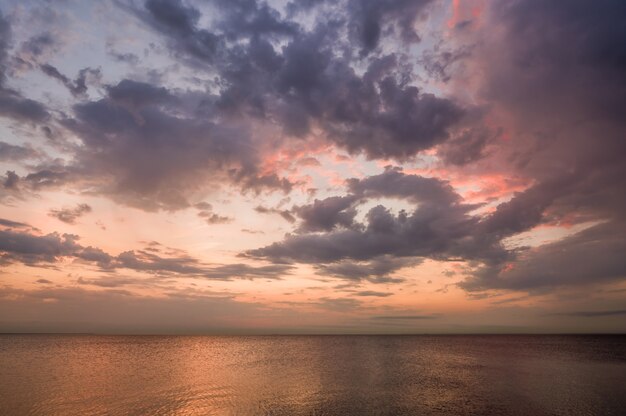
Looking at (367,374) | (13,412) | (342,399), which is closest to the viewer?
(13,412)

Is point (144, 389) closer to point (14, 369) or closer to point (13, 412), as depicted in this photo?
point (13, 412)

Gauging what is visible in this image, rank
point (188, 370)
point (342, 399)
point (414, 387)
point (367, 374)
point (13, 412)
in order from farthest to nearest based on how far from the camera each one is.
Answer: point (188, 370)
point (367, 374)
point (414, 387)
point (342, 399)
point (13, 412)

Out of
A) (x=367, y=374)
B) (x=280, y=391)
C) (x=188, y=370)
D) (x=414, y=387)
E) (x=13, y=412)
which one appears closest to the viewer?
(x=13, y=412)

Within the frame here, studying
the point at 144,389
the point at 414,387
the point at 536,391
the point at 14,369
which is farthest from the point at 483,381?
the point at 14,369

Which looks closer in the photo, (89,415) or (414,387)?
(89,415)

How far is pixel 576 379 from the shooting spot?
52812mm

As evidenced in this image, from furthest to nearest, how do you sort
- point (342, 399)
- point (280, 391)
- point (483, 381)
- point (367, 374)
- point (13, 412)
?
point (367, 374)
point (483, 381)
point (280, 391)
point (342, 399)
point (13, 412)

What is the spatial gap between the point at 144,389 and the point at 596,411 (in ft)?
150

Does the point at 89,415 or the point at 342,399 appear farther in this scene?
the point at 342,399

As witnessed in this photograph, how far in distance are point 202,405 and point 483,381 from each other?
37644mm

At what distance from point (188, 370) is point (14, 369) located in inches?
1047

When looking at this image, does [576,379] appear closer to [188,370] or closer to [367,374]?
[367,374]

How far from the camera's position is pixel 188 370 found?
201 ft

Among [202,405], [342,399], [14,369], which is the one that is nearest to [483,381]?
[342,399]
